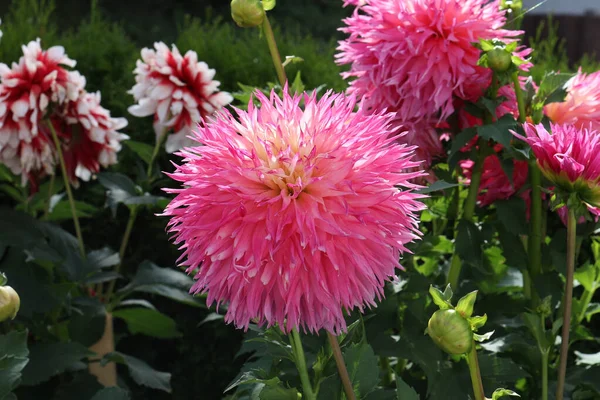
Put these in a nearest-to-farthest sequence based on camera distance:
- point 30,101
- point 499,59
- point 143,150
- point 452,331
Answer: point 452,331 < point 499,59 < point 30,101 < point 143,150

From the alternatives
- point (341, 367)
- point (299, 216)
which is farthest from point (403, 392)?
point (299, 216)

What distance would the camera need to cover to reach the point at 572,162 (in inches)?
36.2

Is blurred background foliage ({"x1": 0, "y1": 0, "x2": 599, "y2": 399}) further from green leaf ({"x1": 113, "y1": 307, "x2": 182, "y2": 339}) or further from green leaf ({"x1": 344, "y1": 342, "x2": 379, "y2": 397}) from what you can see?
green leaf ({"x1": 344, "y1": 342, "x2": 379, "y2": 397})

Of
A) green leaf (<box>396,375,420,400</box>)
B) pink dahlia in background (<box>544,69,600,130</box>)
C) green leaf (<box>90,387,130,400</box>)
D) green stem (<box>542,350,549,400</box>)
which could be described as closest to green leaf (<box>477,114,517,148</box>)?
pink dahlia in background (<box>544,69,600,130</box>)

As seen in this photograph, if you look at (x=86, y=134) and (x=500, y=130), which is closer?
(x=500, y=130)

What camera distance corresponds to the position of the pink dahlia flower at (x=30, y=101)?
162 cm

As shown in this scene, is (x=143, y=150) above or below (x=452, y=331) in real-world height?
below

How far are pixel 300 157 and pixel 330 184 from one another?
39 millimetres

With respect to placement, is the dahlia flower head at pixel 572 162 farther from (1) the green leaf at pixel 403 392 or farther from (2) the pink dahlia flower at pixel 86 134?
(2) the pink dahlia flower at pixel 86 134

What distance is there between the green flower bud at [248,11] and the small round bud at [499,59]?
0.29 m

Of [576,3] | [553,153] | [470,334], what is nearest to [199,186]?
[470,334]

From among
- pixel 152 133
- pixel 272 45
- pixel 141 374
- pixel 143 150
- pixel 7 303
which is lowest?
pixel 141 374

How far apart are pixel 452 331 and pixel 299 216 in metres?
0.17

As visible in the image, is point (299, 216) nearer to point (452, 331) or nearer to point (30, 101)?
point (452, 331)
